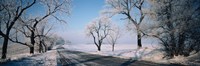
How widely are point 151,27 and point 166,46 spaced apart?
7.73 feet

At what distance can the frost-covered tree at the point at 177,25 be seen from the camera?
20.9m

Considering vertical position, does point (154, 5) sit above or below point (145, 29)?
above

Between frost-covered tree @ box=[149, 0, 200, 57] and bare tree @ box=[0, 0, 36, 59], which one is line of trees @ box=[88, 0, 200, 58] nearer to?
frost-covered tree @ box=[149, 0, 200, 57]

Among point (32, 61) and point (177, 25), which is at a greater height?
point (177, 25)

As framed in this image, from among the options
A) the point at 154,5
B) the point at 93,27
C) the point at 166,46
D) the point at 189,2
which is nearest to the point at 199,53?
the point at 166,46

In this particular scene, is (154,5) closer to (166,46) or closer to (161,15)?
(161,15)

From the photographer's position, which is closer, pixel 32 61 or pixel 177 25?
pixel 177 25

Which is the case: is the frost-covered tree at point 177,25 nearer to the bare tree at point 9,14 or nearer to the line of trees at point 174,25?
the line of trees at point 174,25

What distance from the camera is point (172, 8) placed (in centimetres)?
2217

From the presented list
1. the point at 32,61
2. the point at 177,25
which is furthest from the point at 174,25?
the point at 32,61

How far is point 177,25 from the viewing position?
70.5 ft

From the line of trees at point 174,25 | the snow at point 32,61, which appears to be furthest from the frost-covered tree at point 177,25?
the snow at point 32,61

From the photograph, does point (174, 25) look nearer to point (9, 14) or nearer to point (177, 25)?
point (177, 25)

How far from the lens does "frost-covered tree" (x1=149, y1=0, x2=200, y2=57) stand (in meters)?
20.9
